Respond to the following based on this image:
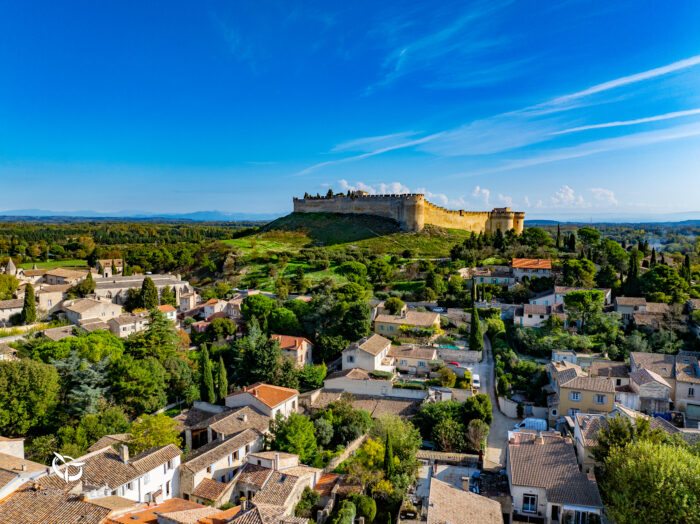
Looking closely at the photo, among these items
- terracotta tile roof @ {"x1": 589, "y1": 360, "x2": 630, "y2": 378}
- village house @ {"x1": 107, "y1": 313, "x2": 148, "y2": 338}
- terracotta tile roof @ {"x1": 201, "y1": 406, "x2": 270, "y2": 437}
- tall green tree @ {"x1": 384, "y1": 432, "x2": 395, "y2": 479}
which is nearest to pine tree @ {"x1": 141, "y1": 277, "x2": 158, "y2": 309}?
village house @ {"x1": 107, "y1": 313, "x2": 148, "y2": 338}

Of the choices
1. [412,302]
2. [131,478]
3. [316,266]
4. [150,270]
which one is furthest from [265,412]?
[150,270]

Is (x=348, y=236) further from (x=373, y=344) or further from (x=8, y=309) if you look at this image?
(x=8, y=309)

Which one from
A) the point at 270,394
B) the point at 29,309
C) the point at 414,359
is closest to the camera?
the point at 270,394

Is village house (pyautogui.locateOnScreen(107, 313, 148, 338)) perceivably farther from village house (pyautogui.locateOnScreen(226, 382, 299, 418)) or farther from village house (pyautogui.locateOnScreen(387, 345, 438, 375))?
village house (pyautogui.locateOnScreen(387, 345, 438, 375))

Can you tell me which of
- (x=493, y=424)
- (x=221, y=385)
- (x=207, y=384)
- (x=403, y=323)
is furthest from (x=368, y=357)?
(x=207, y=384)

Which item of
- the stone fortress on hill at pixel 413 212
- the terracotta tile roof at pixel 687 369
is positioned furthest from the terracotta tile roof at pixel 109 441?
the stone fortress on hill at pixel 413 212

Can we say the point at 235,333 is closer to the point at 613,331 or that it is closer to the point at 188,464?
the point at 188,464
